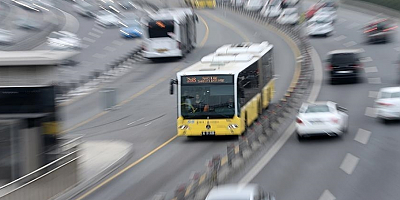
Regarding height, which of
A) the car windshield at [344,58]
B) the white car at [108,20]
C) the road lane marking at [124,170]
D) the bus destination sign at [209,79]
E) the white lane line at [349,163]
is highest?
the white car at [108,20]

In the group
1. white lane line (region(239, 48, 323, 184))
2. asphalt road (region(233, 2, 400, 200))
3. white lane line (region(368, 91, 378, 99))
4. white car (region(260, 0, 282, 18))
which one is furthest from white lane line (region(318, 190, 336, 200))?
white car (region(260, 0, 282, 18))

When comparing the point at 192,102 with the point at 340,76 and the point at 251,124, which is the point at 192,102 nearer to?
the point at 251,124

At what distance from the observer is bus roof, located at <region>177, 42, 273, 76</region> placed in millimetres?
29095

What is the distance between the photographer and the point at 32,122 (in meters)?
21.3

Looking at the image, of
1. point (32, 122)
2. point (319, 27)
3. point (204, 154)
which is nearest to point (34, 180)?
point (32, 122)

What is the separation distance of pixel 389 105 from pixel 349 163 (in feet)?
23.2

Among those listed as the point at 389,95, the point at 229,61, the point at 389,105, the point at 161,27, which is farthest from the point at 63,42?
the point at 389,105

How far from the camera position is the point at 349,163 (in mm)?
23797

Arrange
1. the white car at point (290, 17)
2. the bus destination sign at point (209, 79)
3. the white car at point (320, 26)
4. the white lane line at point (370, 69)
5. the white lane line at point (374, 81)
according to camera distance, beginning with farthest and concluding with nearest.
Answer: the white car at point (290, 17) < the white car at point (320, 26) < the white lane line at point (370, 69) < the white lane line at point (374, 81) < the bus destination sign at point (209, 79)

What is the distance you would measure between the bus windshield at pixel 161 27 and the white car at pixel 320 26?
1688 centimetres

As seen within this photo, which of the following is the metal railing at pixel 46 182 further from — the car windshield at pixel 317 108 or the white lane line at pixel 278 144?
the car windshield at pixel 317 108

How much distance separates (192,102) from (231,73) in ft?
6.02

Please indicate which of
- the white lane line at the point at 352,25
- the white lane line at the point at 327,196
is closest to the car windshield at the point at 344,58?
the white lane line at the point at 327,196

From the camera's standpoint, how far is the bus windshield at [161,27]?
173 ft
